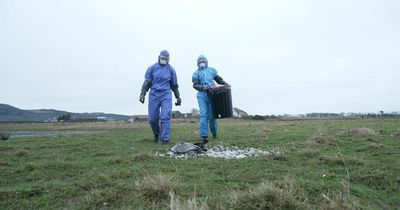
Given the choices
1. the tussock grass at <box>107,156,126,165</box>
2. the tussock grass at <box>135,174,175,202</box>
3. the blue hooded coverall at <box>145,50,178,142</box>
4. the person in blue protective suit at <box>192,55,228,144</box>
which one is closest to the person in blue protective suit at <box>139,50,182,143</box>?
the blue hooded coverall at <box>145,50,178,142</box>

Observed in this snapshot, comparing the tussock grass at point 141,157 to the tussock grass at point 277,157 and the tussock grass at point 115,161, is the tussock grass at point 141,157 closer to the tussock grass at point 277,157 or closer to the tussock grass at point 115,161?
the tussock grass at point 115,161

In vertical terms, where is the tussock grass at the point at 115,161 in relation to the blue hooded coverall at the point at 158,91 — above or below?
below

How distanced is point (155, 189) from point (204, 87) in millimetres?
6712

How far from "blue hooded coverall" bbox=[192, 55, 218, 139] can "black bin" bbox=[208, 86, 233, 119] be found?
365mm

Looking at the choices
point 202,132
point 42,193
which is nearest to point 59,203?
point 42,193

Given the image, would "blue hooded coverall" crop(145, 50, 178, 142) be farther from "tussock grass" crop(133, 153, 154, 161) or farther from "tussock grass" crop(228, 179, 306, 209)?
"tussock grass" crop(228, 179, 306, 209)

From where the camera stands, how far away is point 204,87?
10211 millimetres

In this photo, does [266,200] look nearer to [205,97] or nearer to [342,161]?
[342,161]

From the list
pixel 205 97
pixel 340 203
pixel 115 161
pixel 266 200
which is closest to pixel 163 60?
pixel 205 97

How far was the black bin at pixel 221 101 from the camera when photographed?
984 centimetres

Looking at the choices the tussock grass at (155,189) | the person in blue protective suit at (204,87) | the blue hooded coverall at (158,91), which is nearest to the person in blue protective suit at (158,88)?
the blue hooded coverall at (158,91)

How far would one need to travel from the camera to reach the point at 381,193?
3824mm

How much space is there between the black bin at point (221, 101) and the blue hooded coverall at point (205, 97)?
0.37 meters

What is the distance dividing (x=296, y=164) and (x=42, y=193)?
3453 millimetres
